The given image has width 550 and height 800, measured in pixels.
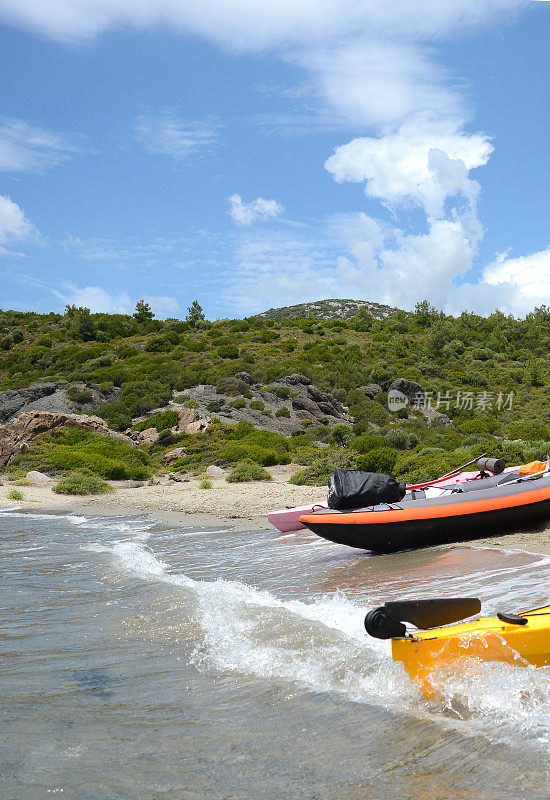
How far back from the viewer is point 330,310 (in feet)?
346

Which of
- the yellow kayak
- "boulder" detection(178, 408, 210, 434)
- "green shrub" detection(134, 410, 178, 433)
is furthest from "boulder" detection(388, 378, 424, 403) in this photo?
the yellow kayak

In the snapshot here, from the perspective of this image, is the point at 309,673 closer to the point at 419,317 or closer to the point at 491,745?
the point at 491,745

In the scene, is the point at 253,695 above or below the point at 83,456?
below

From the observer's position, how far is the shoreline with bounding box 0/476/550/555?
13.0 m

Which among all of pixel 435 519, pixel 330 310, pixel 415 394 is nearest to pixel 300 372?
pixel 415 394

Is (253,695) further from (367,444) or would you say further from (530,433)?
(530,433)

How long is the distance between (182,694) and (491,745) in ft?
→ 6.42

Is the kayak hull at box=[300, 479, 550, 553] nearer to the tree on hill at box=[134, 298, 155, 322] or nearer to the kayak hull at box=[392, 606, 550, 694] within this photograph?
the kayak hull at box=[392, 606, 550, 694]

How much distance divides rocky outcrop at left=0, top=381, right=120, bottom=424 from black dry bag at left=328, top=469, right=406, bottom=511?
24255mm

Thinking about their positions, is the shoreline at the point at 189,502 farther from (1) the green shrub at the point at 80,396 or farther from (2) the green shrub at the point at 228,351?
(2) the green shrub at the point at 228,351

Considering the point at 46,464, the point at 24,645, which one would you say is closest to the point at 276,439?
the point at 46,464

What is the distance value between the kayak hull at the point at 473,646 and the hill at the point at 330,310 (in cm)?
9515

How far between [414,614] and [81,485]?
14949mm
